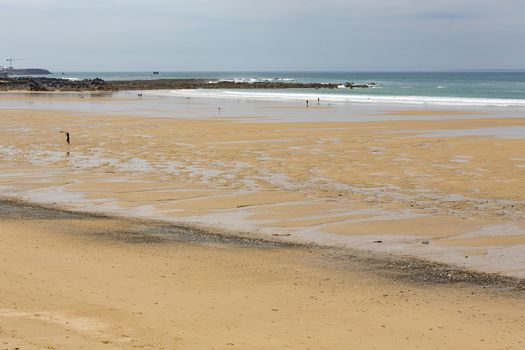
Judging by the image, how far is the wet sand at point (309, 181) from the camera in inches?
490

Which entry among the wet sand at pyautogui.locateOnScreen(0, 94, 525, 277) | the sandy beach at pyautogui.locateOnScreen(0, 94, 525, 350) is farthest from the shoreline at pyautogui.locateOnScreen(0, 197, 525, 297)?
the wet sand at pyautogui.locateOnScreen(0, 94, 525, 277)

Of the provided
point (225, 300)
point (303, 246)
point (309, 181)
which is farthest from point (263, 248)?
point (309, 181)

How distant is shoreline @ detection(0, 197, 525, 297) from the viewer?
9.50 metres

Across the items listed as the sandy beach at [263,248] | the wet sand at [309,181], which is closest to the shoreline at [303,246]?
the sandy beach at [263,248]

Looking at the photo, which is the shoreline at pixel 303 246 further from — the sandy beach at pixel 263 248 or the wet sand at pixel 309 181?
the wet sand at pixel 309 181

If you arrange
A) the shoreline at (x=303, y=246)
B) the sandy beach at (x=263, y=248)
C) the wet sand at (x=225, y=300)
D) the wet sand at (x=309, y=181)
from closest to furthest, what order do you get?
the wet sand at (x=225, y=300) → the sandy beach at (x=263, y=248) → the shoreline at (x=303, y=246) → the wet sand at (x=309, y=181)

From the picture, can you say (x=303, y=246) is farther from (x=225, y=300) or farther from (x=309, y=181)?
(x=309, y=181)

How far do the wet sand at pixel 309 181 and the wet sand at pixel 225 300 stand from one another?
59.6 inches

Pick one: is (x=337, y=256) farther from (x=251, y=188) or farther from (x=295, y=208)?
(x=251, y=188)

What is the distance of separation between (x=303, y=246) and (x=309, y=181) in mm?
6818

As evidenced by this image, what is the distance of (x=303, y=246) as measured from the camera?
1141cm

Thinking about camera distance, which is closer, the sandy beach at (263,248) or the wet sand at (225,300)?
the wet sand at (225,300)

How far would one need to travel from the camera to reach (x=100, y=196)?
16.1 meters

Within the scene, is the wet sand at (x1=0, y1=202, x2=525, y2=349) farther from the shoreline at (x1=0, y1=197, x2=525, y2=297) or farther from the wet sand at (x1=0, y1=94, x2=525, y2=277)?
the wet sand at (x1=0, y1=94, x2=525, y2=277)
